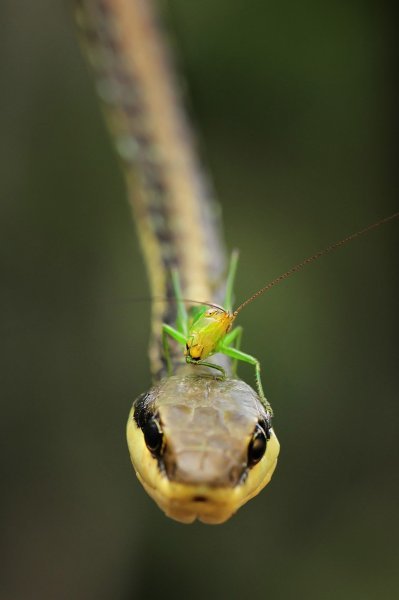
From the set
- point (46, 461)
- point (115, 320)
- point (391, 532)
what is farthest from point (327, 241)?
point (46, 461)

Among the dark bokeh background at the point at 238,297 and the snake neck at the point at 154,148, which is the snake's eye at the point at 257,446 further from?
the dark bokeh background at the point at 238,297

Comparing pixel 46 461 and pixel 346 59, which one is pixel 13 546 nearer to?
pixel 46 461

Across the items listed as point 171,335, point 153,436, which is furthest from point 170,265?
point 153,436

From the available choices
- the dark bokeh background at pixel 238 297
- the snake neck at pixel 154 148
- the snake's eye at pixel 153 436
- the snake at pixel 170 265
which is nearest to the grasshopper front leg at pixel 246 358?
the snake at pixel 170 265

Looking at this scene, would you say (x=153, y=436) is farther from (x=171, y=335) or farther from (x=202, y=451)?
(x=171, y=335)

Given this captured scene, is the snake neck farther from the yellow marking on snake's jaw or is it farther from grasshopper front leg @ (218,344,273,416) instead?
the yellow marking on snake's jaw

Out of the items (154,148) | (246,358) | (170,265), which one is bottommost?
(246,358)

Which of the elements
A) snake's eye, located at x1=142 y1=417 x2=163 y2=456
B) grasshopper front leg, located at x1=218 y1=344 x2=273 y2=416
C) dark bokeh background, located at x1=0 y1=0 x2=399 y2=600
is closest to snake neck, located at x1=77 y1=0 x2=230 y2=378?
grasshopper front leg, located at x1=218 y1=344 x2=273 y2=416
